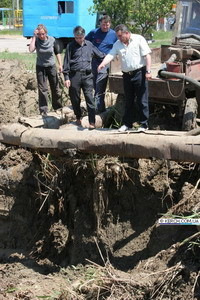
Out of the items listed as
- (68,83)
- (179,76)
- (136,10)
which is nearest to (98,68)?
(68,83)

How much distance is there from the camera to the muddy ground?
655cm

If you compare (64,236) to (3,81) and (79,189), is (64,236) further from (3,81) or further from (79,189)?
(3,81)

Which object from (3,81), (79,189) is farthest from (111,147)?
(3,81)

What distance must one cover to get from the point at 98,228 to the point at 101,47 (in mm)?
3156

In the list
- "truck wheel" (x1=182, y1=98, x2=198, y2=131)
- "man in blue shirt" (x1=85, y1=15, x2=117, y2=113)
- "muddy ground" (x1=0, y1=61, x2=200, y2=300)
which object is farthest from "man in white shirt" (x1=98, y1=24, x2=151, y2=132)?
"man in blue shirt" (x1=85, y1=15, x2=117, y2=113)

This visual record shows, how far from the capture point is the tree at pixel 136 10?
18.2 m

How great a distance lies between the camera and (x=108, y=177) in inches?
311

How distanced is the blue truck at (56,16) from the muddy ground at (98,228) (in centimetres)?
1604

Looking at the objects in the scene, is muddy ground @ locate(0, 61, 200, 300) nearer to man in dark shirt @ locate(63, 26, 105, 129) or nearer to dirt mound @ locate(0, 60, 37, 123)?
man in dark shirt @ locate(63, 26, 105, 129)

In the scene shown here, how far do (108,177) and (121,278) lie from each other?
5.55 ft

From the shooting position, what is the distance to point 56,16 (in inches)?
985

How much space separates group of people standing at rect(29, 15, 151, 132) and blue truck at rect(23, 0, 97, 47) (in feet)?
48.5

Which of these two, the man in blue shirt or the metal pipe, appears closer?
the metal pipe

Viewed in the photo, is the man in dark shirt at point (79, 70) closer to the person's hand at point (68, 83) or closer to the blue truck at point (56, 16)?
the person's hand at point (68, 83)
